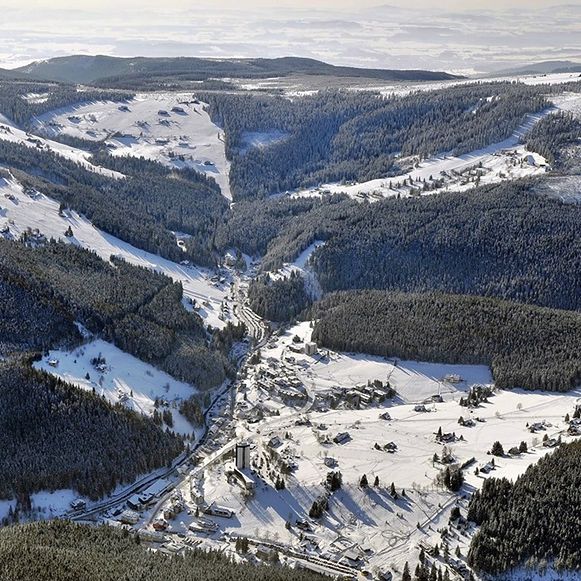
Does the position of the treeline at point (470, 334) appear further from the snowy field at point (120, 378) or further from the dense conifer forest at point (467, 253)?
the snowy field at point (120, 378)

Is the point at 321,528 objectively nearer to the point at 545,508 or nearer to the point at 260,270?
the point at 545,508

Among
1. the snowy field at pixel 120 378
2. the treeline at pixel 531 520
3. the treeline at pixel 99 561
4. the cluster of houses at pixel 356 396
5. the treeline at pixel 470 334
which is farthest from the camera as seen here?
the treeline at pixel 470 334

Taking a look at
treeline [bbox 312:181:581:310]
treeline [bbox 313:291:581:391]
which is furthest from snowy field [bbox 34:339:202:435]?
treeline [bbox 312:181:581:310]

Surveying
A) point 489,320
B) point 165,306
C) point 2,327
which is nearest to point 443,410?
point 489,320

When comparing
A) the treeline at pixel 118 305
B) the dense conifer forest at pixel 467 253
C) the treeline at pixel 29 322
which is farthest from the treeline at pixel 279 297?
the treeline at pixel 29 322

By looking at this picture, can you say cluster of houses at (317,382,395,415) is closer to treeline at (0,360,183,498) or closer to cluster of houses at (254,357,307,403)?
cluster of houses at (254,357,307,403)

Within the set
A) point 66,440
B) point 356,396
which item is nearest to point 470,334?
point 356,396
